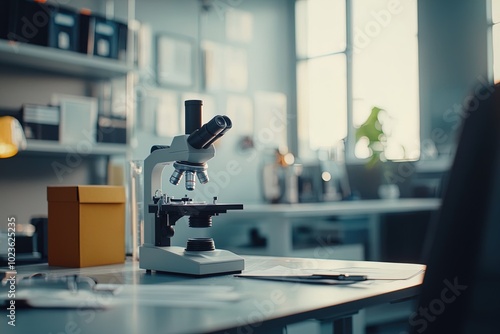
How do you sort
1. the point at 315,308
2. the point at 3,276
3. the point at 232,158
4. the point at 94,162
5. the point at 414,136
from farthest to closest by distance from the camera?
the point at 414,136 < the point at 232,158 < the point at 94,162 < the point at 3,276 < the point at 315,308

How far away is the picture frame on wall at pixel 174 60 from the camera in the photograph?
4.09 metres

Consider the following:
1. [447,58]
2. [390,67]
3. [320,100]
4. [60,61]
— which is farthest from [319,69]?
[60,61]

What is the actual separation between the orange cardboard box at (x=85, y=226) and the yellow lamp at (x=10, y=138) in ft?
4.45

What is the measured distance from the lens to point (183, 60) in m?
4.27

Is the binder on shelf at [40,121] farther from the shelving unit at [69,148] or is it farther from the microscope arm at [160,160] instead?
the microscope arm at [160,160]

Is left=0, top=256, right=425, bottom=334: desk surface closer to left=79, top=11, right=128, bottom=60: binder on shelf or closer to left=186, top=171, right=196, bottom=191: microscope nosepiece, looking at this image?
left=186, top=171, right=196, bottom=191: microscope nosepiece

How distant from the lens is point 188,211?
1342 millimetres

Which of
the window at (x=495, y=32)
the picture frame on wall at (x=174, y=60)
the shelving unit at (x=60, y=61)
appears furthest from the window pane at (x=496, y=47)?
the shelving unit at (x=60, y=61)

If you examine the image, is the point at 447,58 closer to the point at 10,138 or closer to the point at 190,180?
the point at 10,138

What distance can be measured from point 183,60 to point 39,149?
5.22 feet

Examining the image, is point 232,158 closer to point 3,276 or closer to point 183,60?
point 183,60

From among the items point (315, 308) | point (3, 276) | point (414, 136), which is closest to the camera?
point (315, 308)

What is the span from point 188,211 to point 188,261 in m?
0.12

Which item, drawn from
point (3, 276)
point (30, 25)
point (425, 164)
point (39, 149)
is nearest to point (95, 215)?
point (3, 276)
